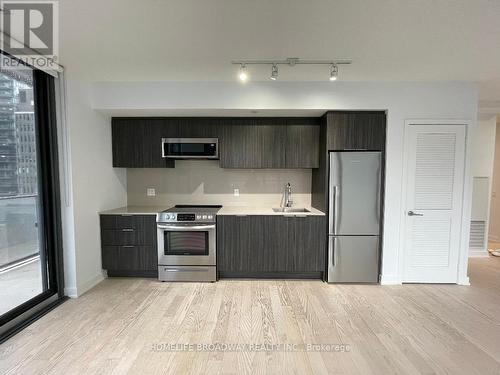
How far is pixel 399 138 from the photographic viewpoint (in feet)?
9.78

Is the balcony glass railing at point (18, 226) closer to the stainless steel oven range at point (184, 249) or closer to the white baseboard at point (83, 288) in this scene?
the white baseboard at point (83, 288)

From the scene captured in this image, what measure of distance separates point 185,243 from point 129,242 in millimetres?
752

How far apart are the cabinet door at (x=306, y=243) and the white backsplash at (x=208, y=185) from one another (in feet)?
2.15

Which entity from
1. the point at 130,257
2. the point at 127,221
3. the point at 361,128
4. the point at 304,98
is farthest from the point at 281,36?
the point at 130,257

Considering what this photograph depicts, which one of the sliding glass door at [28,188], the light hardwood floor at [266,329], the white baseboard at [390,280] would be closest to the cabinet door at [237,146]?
the light hardwood floor at [266,329]

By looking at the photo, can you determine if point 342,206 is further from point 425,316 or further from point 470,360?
point 470,360

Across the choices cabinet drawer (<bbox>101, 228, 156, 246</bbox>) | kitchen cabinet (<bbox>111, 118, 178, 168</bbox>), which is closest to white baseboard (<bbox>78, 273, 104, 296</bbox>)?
cabinet drawer (<bbox>101, 228, 156, 246</bbox>)

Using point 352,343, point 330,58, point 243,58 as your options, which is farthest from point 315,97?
point 352,343

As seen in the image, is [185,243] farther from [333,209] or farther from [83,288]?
[333,209]

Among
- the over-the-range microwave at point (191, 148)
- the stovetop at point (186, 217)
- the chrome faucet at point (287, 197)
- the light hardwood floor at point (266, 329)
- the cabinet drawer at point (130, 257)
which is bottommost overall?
the light hardwood floor at point (266, 329)

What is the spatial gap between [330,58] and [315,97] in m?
0.63

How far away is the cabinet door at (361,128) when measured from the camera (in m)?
2.99

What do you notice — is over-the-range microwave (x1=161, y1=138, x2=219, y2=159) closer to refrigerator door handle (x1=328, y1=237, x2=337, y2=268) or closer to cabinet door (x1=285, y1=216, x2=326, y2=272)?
cabinet door (x1=285, y1=216, x2=326, y2=272)

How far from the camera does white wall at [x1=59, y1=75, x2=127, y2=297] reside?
2.67 meters
